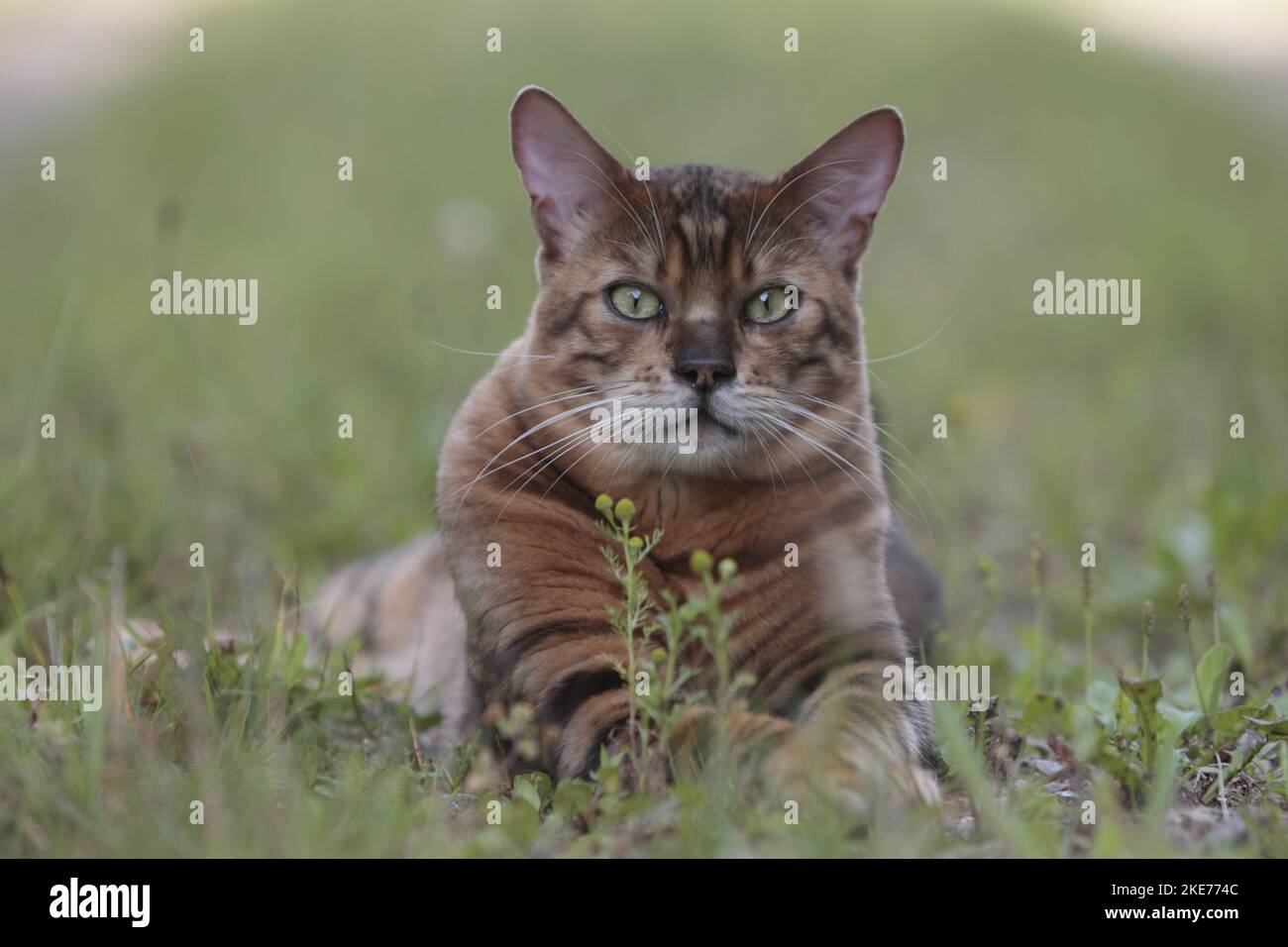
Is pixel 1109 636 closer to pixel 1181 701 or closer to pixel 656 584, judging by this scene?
pixel 1181 701

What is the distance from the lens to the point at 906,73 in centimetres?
1186

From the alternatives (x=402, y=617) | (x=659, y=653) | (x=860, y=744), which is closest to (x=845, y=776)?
(x=860, y=744)

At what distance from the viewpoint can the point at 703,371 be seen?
9.07 feet

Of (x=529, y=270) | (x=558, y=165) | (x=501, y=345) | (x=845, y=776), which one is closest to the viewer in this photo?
(x=845, y=776)

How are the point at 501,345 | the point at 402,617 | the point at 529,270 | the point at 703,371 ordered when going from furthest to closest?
the point at 529,270, the point at 501,345, the point at 402,617, the point at 703,371

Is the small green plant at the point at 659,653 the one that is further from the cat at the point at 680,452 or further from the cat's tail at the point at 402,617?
the cat's tail at the point at 402,617

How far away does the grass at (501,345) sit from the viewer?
237 cm

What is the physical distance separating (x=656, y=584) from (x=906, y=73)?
10133 millimetres

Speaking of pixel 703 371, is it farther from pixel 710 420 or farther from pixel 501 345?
pixel 501 345

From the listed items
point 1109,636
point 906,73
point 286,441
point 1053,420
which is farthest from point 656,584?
point 906,73

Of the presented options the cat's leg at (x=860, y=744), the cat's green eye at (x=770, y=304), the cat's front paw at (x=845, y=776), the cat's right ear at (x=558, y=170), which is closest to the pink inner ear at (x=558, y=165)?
the cat's right ear at (x=558, y=170)

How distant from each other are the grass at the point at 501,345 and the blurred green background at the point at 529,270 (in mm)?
29

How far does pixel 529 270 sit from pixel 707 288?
16.7 ft
